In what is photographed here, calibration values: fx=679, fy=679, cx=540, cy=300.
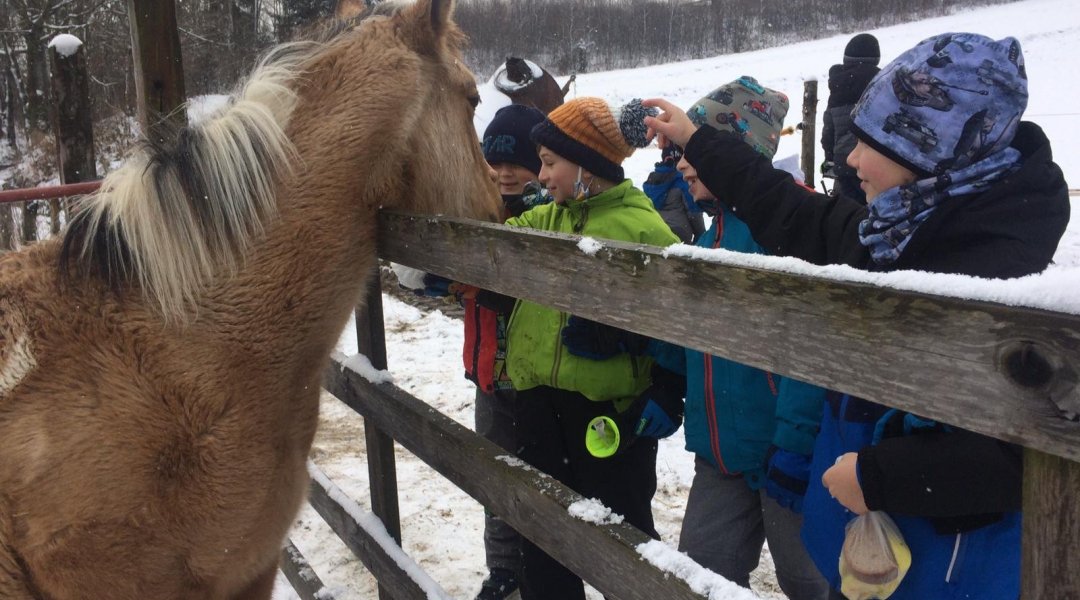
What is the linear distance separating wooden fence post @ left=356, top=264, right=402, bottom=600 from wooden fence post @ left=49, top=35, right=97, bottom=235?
162 inches

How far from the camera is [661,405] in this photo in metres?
2.27

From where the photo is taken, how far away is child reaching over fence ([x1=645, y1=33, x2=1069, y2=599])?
1212mm

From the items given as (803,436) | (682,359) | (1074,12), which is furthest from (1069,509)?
(1074,12)

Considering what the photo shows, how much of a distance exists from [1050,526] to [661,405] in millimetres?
1492

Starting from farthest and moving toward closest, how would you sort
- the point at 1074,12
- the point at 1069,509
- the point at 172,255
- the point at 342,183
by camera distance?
the point at 1074,12
the point at 342,183
the point at 172,255
the point at 1069,509

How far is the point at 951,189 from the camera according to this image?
133cm

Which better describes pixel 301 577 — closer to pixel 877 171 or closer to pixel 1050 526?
pixel 877 171

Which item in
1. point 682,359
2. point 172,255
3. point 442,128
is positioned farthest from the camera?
point 682,359

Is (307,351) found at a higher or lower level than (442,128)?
lower

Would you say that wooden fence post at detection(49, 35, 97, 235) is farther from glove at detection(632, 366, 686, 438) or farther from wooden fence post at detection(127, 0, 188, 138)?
glove at detection(632, 366, 686, 438)

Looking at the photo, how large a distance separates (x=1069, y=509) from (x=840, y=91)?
4647mm

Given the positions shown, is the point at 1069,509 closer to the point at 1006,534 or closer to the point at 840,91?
the point at 1006,534

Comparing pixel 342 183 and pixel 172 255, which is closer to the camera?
pixel 172 255

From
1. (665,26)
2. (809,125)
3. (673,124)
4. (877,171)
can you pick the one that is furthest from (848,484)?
(665,26)
